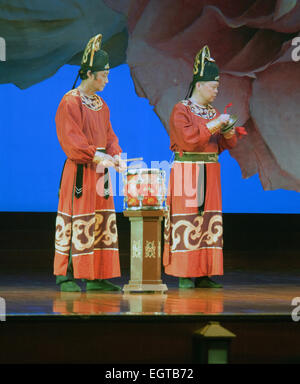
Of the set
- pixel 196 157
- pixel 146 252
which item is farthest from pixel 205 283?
pixel 196 157

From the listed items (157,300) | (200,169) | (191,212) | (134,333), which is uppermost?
(200,169)

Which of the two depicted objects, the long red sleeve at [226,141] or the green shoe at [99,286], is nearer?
the green shoe at [99,286]

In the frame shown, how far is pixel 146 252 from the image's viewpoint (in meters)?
5.06

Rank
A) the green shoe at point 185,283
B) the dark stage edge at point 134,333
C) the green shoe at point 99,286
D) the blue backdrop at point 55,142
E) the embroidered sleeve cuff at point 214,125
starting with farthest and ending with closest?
the blue backdrop at point 55,142
the green shoe at point 185,283
the embroidered sleeve cuff at point 214,125
the green shoe at point 99,286
the dark stage edge at point 134,333

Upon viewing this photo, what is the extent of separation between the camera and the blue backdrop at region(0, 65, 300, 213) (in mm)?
6750

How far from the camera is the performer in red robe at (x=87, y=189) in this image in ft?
16.7

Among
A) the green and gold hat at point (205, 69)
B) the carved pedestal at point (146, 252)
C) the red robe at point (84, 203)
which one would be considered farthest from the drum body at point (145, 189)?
the green and gold hat at point (205, 69)

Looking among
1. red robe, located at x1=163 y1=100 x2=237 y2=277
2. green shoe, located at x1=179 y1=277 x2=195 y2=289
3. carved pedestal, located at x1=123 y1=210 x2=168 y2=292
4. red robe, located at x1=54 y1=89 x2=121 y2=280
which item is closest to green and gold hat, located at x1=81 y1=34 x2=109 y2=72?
red robe, located at x1=54 y1=89 x2=121 y2=280

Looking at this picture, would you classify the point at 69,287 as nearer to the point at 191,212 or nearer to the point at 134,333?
the point at 191,212

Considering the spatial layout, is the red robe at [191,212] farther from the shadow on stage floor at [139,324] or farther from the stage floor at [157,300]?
the shadow on stage floor at [139,324]

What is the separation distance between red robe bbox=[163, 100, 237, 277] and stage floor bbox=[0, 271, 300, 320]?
0.19 metres

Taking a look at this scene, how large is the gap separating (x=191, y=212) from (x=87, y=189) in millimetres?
770

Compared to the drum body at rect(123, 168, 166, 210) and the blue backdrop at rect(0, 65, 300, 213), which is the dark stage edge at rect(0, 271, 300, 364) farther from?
the blue backdrop at rect(0, 65, 300, 213)
